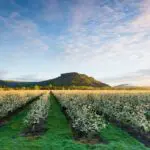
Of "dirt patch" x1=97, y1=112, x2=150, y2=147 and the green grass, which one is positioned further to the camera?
"dirt patch" x1=97, y1=112, x2=150, y2=147

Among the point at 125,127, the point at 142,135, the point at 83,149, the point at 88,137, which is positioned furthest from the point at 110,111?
the point at 83,149

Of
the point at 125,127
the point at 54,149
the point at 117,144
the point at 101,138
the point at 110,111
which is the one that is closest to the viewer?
the point at 54,149

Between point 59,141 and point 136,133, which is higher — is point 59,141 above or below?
below

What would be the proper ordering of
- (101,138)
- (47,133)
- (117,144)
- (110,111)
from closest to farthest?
(117,144) → (101,138) → (47,133) → (110,111)

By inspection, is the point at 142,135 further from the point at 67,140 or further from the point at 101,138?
the point at 67,140

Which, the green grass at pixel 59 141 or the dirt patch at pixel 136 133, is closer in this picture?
the green grass at pixel 59 141

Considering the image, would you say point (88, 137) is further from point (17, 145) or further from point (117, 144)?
point (17, 145)

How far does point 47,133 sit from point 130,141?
513 centimetres

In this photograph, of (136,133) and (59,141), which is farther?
(136,133)

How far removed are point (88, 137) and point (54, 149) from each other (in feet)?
10.1

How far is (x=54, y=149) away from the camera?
46.4 ft

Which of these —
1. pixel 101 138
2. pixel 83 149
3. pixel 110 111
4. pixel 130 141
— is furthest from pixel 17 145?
pixel 110 111

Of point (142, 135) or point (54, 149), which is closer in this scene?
point (54, 149)

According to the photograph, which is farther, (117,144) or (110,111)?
(110,111)
